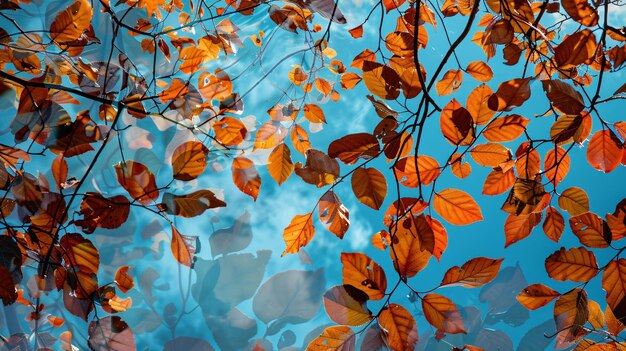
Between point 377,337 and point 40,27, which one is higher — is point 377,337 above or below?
below

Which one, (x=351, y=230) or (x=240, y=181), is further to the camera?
(x=351, y=230)

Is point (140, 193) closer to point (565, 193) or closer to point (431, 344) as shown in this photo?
point (565, 193)

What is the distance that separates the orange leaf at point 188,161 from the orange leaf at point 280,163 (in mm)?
162

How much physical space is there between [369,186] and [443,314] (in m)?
0.15

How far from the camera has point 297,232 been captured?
0.59m

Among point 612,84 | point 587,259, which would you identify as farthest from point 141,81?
point 612,84

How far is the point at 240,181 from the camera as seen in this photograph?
2.35 ft

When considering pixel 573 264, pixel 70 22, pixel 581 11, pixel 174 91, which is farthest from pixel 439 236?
pixel 70 22

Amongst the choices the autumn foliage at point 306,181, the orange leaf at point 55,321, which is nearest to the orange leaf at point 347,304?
the autumn foliage at point 306,181

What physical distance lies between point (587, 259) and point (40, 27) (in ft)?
5.50

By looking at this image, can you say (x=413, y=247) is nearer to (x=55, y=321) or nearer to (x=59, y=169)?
(x=59, y=169)

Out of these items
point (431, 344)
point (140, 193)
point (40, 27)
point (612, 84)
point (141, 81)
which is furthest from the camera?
point (612, 84)

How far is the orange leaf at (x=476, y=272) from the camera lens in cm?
46

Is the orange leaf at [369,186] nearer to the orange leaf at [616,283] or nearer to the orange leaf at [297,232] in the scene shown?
the orange leaf at [297,232]
